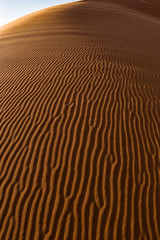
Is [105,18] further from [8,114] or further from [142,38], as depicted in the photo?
[8,114]

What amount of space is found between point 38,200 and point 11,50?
8.56 meters

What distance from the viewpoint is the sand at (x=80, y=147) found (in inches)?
128

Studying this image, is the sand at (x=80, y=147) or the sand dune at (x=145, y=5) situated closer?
the sand at (x=80, y=147)

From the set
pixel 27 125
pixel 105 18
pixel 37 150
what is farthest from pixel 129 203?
pixel 105 18

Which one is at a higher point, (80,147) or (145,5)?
(145,5)

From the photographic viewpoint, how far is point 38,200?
346cm

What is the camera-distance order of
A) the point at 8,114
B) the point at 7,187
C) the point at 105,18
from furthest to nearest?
the point at 105,18, the point at 8,114, the point at 7,187

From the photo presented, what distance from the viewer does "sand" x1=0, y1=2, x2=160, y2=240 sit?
10.7 feet

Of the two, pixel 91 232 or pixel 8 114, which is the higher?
pixel 8 114

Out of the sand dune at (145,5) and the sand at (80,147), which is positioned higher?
the sand dune at (145,5)

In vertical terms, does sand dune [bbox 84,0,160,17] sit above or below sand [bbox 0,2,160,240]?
above

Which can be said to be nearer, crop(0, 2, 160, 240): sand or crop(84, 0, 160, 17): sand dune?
crop(0, 2, 160, 240): sand

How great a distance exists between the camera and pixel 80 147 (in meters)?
4.40

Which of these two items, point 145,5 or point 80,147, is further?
point 145,5
